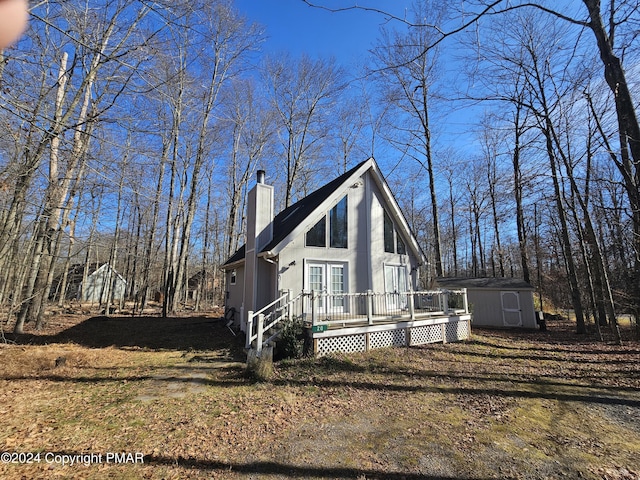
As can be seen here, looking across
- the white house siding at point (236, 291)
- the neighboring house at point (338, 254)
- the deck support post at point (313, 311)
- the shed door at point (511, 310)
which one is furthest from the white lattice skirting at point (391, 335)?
the shed door at point (511, 310)

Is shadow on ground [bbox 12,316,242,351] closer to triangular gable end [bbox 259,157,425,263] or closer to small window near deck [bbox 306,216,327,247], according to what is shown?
triangular gable end [bbox 259,157,425,263]

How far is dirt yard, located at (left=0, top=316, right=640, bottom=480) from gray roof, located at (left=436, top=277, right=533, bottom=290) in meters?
8.29

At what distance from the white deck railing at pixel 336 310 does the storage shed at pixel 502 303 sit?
6.87 m

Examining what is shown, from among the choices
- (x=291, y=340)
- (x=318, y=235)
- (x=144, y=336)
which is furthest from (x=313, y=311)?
(x=144, y=336)

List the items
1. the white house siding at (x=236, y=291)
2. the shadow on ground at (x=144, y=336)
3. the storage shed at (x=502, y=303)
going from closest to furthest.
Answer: the shadow on ground at (x=144, y=336)
the white house siding at (x=236, y=291)
the storage shed at (x=502, y=303)

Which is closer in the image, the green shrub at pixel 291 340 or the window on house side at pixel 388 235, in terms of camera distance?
the green shrub at pixel 291 340

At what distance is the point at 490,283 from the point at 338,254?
41.6 feet

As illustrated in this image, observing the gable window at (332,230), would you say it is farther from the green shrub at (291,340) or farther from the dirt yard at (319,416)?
the dirt yard at (319,416)

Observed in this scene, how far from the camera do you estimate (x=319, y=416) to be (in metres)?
5.32

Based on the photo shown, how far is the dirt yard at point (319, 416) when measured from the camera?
385cm

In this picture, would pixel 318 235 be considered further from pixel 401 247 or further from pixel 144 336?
pixel 144 336

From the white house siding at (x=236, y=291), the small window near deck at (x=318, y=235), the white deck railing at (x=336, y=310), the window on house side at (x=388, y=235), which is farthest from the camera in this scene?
the white house siding at (x=236, y=291)

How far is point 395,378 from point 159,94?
8465 mm

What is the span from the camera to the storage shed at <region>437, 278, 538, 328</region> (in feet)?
55.1
